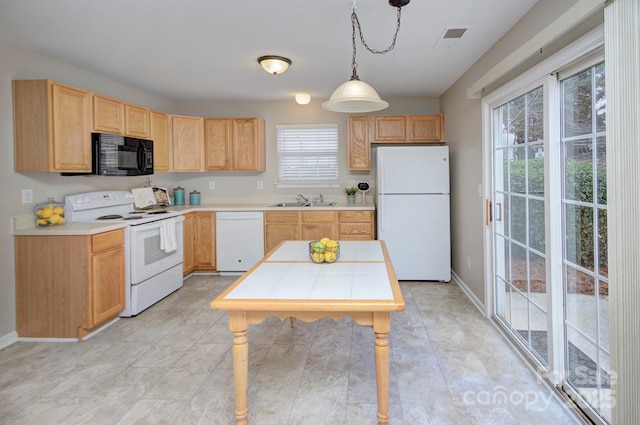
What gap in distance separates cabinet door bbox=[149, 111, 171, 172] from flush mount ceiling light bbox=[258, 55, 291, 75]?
5.55 feet

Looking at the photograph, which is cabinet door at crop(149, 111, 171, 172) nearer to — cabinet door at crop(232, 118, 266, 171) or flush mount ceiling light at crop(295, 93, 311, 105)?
cabinet door at crop(232, 118, 266, 171)

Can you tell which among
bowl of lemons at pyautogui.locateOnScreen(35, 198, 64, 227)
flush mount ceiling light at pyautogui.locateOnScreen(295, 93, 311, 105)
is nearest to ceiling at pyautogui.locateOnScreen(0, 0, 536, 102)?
flush mount ceiling light at pyautogui.locateOnScreen(295, 93, 311, 105)

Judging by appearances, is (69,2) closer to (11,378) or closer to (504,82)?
(11,378)

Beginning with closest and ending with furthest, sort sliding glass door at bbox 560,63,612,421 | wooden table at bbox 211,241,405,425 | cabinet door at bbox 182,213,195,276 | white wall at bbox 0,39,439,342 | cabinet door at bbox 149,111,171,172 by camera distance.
→ wooden table at bbox 211,241,405,425
sliding glass door at bbox 560,63,612,421
white wall at bbox 0,39,439,342
cabinet door at bbox 149,111,171,172
cabinet door at bbox 182,213,195,276

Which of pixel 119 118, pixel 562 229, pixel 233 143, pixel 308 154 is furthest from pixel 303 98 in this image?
pixel 562 229

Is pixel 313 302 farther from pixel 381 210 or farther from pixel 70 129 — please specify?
pixel 381 210

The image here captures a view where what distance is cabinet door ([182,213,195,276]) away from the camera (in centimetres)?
455

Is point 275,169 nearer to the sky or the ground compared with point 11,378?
nearer to the sky

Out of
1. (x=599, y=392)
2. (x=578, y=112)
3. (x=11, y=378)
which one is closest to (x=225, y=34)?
(x=578, y=112)

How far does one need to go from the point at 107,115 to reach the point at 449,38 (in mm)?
3103

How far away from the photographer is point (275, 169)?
17.4 ft

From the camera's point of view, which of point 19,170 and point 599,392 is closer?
point 599,392

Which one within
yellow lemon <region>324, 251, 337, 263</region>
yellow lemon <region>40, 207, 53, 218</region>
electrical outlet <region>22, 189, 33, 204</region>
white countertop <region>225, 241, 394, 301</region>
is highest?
electrical outlet <region>22, 189, 33, 204</region>

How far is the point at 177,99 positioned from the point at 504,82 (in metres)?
4.09
